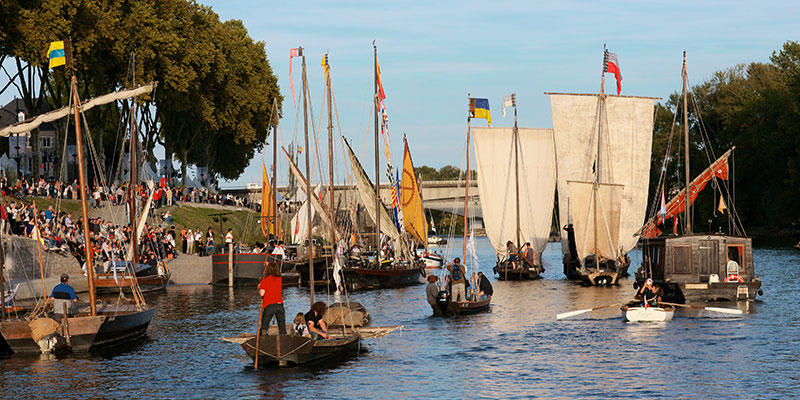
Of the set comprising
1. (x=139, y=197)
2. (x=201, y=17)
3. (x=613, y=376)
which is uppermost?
(x=201, y=17)

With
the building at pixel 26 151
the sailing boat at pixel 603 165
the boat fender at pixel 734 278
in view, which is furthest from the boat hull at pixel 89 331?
the sailing boat at pixel 603 165

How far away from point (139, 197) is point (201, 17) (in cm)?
2773

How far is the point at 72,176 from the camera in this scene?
340 feet

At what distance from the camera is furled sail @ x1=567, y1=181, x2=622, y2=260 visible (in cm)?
7619

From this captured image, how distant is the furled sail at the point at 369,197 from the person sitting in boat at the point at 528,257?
952 cm

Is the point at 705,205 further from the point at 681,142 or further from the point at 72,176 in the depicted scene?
the point at 72,176

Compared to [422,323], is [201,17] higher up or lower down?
higher up

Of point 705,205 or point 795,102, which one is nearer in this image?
point 795,102

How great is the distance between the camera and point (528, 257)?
3140 inches

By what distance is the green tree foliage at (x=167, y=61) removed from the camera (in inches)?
2881

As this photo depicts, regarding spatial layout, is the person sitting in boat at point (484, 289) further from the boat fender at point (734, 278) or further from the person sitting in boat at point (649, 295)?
the boat fender at point (734, 278)

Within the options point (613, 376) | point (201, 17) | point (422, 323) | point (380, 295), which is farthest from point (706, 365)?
point (201, 17)

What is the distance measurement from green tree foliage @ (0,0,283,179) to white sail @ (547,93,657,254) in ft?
98.3

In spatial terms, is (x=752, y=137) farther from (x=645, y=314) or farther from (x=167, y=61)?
(x=645, y=314)
